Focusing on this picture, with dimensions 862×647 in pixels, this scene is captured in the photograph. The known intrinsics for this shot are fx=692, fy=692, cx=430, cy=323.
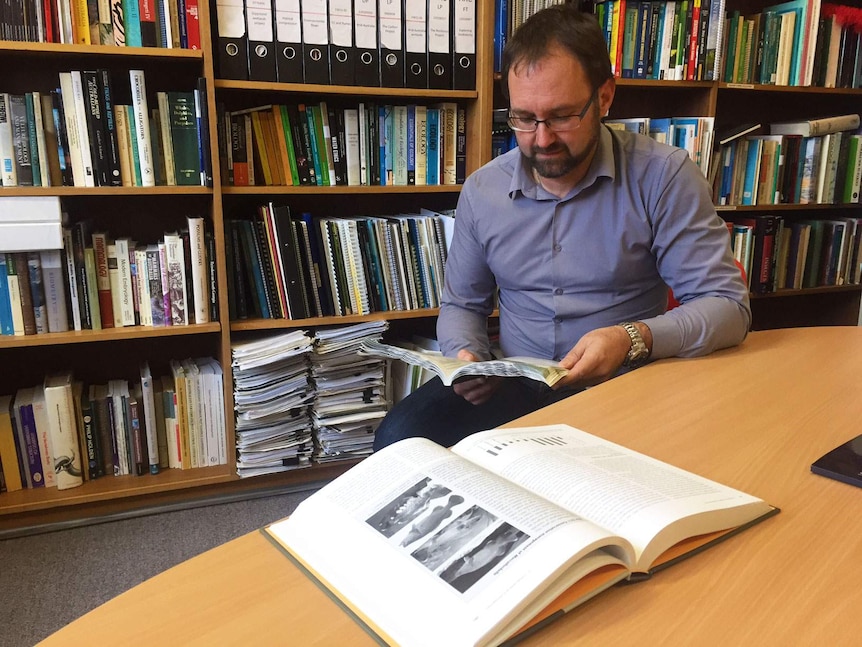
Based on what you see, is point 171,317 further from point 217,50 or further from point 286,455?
point 217,50

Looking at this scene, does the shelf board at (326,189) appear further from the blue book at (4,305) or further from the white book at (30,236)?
the blue book at (4,305)

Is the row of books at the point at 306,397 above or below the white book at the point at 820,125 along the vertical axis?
below

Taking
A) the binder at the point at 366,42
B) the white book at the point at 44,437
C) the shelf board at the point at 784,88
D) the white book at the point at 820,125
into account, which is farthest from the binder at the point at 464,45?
the white book at the point at 44,437

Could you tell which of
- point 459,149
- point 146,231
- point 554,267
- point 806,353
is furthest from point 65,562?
point 806,353

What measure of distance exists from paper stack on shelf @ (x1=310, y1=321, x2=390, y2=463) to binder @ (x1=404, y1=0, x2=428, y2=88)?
72 cm

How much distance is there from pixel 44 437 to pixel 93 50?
3.37 ft

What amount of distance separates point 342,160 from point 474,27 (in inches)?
21.8

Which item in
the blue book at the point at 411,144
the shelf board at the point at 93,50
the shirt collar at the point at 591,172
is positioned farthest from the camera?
the blue book at the point at 411,144

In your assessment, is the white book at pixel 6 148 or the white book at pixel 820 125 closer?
the white book at pixel 6 148

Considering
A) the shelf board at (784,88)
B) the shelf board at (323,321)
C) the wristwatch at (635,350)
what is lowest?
the shelf board at (323,321)

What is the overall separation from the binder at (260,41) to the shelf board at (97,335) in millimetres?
691

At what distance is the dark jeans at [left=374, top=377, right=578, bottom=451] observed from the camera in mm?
1439

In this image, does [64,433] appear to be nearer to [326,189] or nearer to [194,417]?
Result: [194,417]

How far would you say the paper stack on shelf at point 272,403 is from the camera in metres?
1.96
